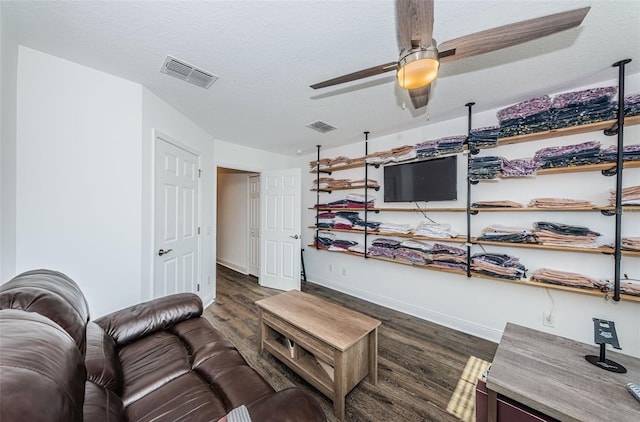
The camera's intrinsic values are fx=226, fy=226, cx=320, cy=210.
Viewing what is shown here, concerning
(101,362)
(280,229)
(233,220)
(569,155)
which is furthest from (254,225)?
(569,155)

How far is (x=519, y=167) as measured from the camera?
7.27ft

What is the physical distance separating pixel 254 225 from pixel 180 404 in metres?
3.75

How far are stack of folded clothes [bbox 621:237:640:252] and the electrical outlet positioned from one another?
829mm

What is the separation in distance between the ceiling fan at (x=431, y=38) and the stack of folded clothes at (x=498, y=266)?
2.03 meters

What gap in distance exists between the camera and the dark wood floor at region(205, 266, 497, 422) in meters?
1.58

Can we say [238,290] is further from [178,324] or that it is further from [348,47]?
[348,47]

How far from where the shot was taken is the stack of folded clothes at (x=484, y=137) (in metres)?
2.33

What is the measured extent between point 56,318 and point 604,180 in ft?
12.2

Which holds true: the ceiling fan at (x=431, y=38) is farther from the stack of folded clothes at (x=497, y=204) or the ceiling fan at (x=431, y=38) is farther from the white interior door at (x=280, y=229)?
the white interior door at (x=280, y=229)

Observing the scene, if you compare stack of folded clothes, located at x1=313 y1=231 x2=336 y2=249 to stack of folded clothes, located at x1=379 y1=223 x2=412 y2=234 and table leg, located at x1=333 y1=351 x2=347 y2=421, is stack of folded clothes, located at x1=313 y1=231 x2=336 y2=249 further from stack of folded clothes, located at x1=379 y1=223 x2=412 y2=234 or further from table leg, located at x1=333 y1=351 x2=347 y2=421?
table leg, located at x1=333 y1=351 x2=347 y2=421

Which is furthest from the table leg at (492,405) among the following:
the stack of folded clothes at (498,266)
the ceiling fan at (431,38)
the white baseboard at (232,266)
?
the white baseboard at (232,266)

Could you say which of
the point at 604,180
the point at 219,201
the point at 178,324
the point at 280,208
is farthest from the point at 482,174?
the point at 219,201

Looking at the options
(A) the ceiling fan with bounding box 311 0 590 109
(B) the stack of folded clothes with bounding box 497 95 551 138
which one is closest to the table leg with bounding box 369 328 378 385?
(A) the ceiling fan with bounding box 311 0 590 109

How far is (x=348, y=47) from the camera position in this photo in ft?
5.04
